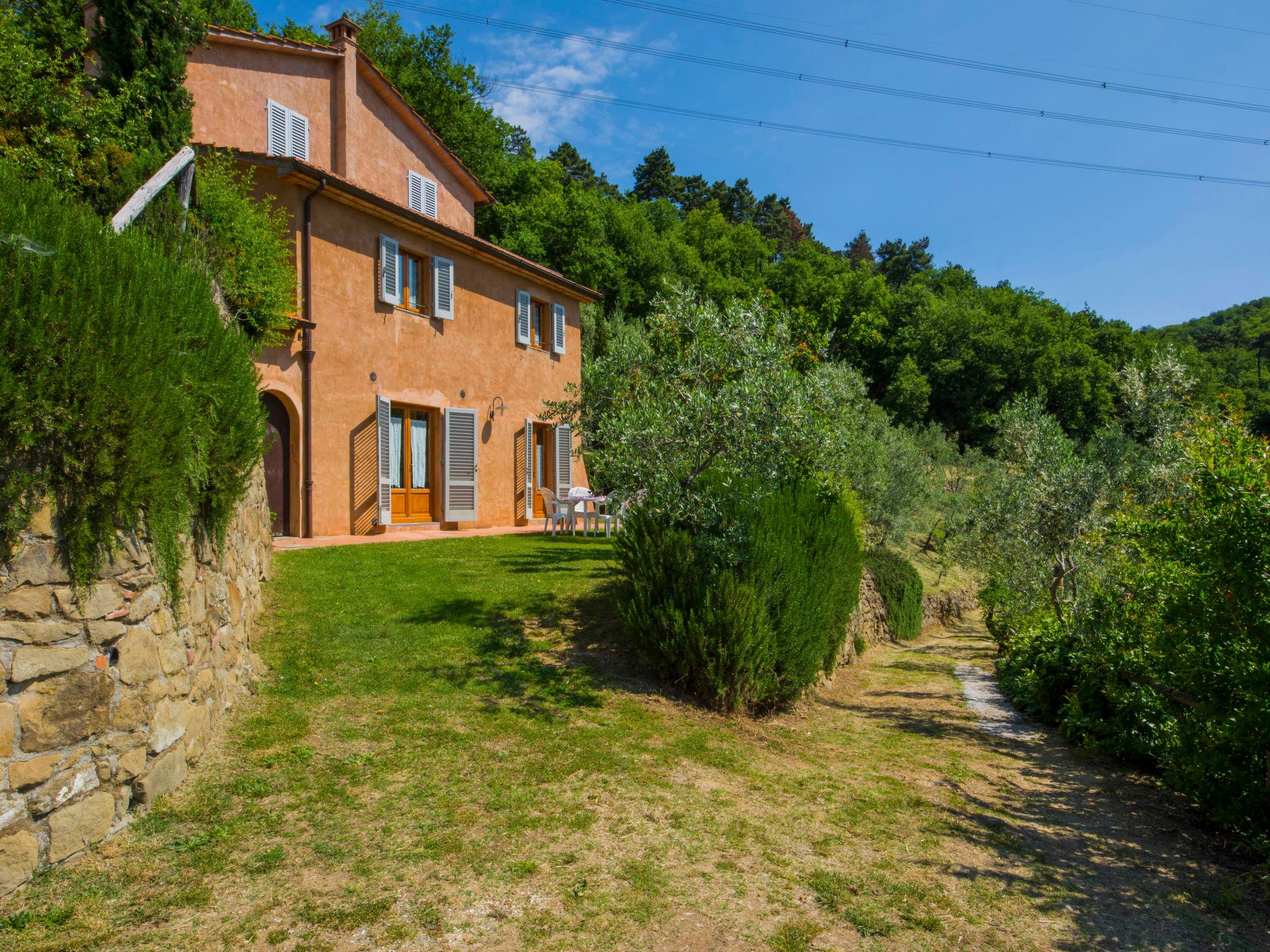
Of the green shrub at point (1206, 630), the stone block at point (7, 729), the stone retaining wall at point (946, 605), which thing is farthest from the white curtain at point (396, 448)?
the stone retaining wall at point (946, 605)

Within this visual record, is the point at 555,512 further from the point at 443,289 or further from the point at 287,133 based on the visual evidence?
the point at 287,133

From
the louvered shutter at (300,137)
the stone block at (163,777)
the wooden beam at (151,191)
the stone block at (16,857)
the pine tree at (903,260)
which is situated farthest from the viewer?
the pine tree at (903,260)

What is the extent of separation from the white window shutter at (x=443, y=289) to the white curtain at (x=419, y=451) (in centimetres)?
209

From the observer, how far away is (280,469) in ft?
39.9

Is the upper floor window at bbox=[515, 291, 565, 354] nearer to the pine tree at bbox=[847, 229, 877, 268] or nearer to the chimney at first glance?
the chimney

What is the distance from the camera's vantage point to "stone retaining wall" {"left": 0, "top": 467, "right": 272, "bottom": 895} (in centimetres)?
317

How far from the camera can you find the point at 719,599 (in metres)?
6.70

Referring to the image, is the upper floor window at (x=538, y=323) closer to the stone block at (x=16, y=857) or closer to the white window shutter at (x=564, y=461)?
the white window shutter at (x=564, y=461)

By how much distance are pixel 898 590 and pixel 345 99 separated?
15.2 metres

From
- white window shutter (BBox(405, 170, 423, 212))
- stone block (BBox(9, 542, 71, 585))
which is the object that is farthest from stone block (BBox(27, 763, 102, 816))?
white window shutter (BBox(405, 170, 423, 212))

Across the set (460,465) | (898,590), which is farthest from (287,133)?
(898,590)

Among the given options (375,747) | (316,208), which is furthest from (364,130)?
(375,747)

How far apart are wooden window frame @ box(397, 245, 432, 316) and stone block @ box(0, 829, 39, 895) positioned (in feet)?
39.2

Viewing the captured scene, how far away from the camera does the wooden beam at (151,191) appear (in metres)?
5.39
